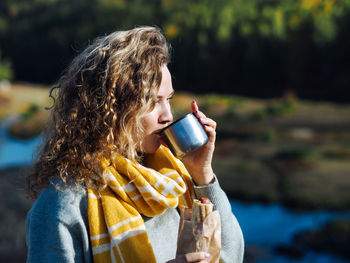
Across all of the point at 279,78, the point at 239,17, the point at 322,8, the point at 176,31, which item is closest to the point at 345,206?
the point at 279,78

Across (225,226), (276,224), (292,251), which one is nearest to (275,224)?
(276,224)

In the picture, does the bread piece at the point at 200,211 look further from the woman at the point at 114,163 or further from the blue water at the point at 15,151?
the blue water at the point at 15,151

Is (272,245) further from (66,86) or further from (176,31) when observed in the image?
(66,86)

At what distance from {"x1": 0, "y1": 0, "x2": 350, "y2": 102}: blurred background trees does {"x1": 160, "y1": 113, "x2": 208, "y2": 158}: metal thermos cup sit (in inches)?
158

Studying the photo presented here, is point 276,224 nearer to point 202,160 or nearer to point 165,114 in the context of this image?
point 202,160

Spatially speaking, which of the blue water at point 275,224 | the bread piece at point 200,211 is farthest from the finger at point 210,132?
the blue water at point 275,224

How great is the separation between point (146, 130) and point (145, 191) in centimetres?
22

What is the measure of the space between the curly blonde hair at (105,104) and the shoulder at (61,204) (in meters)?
0.06

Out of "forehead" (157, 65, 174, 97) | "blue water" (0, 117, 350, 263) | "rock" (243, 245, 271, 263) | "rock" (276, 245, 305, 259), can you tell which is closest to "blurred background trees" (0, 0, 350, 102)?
"blue water" (0, 117, 350, 263)

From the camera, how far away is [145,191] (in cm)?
151

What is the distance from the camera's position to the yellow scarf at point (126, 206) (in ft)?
4.77

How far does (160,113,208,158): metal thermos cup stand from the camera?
1550 mm

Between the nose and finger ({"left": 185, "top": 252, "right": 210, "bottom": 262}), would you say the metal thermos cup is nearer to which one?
the nose

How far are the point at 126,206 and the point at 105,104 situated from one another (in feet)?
1.19
